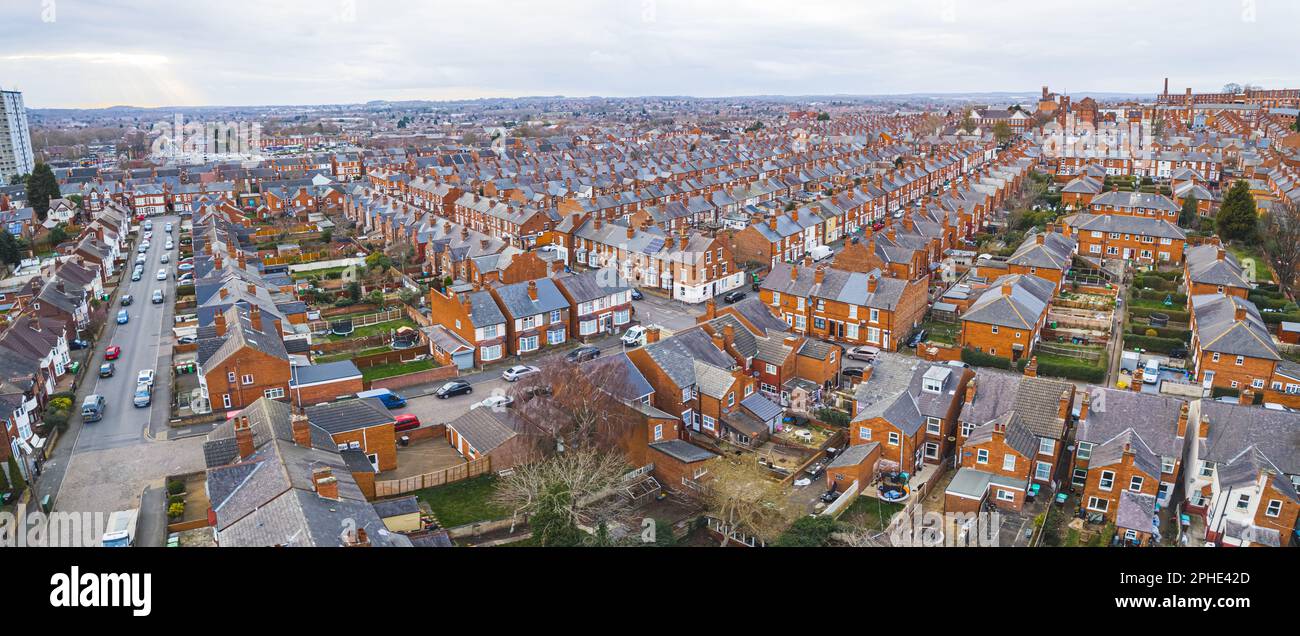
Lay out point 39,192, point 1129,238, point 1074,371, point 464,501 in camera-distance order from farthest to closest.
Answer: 1. point 39,192
2. point 1129,238
3. point 1074,371
4. point 464,501

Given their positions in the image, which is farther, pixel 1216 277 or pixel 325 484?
pixel 1216 277

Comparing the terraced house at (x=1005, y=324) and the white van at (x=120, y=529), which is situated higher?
the terraced house at (x=1005, y=324)

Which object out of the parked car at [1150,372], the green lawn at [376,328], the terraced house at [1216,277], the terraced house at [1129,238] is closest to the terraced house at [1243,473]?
the parked car at [1150,372]

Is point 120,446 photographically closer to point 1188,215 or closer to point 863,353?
point 863,353

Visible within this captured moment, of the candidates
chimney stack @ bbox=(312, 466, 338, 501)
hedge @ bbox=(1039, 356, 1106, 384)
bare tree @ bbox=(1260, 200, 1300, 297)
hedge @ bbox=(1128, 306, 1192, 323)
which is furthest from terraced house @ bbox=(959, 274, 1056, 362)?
chimney stack @ bbox=(312, 466, 338, 501)

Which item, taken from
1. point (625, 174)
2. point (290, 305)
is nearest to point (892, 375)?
point (290, 305)

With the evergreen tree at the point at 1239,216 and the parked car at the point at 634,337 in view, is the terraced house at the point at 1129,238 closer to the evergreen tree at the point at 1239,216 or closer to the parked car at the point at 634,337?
the evergreen tree at the point at 1239,216

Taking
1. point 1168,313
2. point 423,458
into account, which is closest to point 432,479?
point 423,458
